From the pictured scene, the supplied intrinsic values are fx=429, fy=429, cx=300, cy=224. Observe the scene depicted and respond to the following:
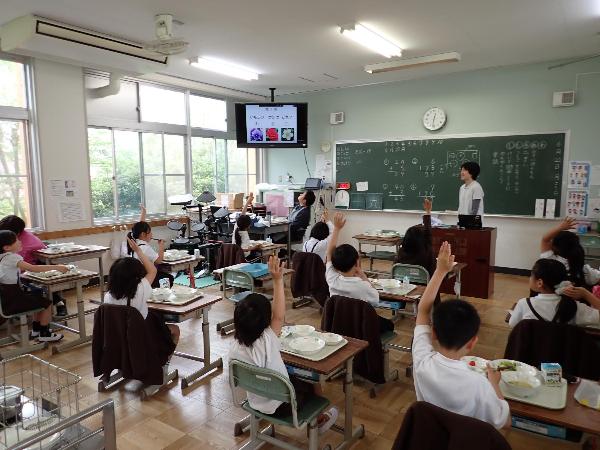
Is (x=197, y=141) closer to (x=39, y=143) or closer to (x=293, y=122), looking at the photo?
(x=293, y=122)

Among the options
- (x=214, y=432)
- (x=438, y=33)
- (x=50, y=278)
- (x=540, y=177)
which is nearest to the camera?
(x=214, y=432)

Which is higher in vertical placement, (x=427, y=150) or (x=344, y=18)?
(x=344, y=18)

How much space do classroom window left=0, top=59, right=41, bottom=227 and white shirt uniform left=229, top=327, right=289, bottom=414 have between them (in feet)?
15.2

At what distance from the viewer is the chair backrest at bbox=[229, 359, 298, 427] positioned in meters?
1.93

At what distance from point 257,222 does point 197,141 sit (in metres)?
2.11

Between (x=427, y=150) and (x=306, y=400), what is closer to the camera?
(x=306, y=400)

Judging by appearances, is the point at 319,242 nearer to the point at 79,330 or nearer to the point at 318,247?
the point at 318,247

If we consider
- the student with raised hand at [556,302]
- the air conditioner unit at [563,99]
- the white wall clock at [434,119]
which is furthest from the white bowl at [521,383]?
the white wall clock at [434,119]

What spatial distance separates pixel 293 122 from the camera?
7.15m

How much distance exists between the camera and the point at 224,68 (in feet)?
20.5

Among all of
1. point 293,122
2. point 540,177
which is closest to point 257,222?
point 293,122

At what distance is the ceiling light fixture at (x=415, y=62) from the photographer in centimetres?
541

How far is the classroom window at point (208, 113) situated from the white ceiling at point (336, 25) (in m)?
1.36

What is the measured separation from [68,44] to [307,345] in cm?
409
